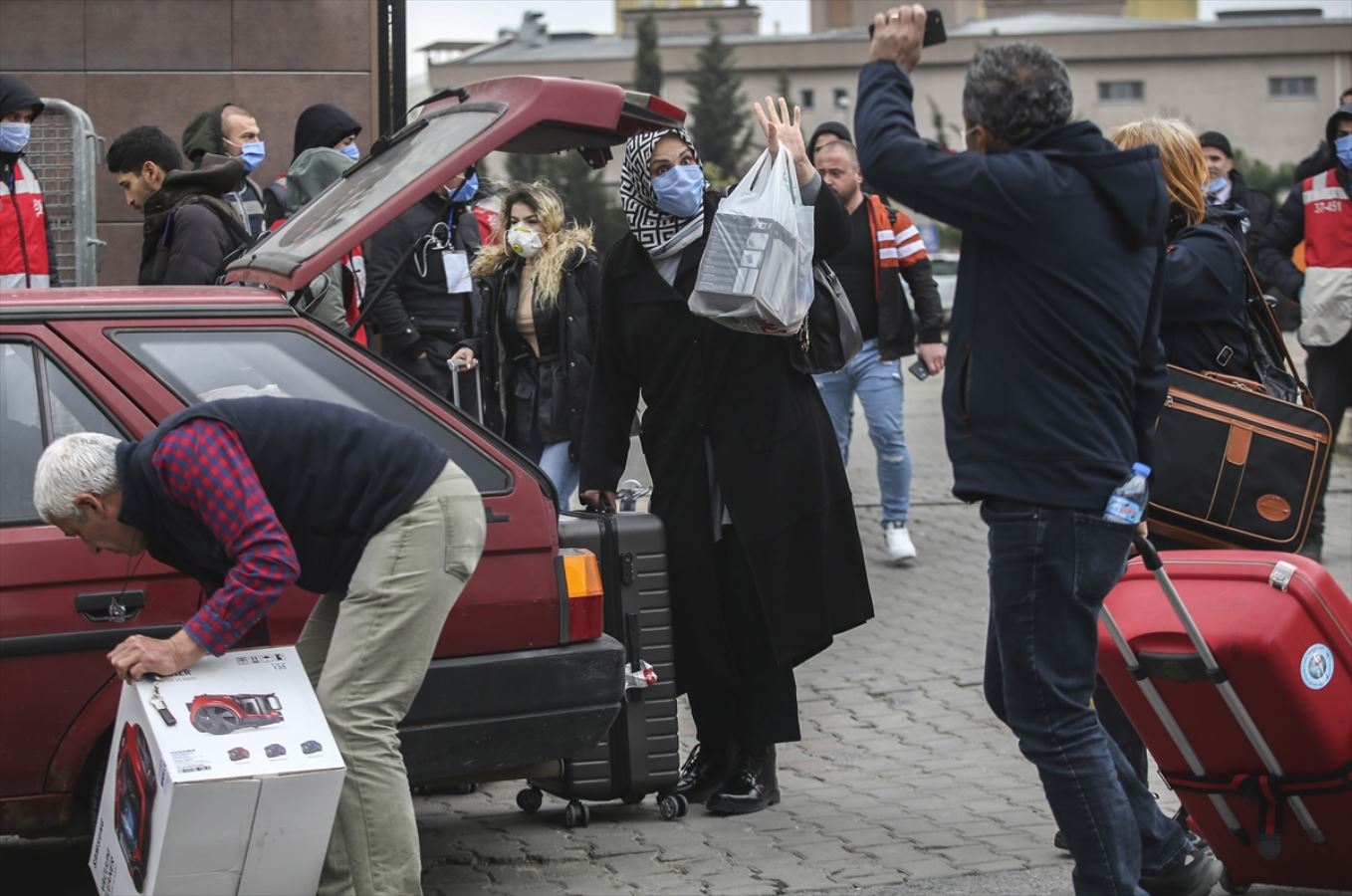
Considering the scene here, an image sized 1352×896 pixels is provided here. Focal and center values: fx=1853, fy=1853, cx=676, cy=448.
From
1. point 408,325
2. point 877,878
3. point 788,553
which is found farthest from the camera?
point 408,325

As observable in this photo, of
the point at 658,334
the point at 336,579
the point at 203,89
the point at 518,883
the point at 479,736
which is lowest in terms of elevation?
the point at 518,883

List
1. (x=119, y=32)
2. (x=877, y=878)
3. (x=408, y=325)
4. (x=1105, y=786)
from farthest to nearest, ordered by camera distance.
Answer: (x=119, y=32), (x=408, y=325), (x=877, y=878), (x=1105, y=786)

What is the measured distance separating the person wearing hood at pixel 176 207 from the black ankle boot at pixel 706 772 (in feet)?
8.10

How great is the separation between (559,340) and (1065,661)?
12.8 ft

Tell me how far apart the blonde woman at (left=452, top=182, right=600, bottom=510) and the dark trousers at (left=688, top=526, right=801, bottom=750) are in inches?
74.6

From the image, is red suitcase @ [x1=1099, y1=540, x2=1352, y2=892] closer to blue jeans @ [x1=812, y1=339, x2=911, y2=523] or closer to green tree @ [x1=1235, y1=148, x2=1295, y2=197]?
blue jeans @ [x1=812, y1=339, x2=911, y2=523]

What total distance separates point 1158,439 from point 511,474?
65.9 inches

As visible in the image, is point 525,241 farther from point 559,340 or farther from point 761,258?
point 761,258

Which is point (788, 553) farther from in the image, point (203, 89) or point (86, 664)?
point (203, 89)

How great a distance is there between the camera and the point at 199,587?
172 inches

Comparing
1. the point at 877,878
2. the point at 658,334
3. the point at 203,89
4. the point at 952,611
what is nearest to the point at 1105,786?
the point at 877,878

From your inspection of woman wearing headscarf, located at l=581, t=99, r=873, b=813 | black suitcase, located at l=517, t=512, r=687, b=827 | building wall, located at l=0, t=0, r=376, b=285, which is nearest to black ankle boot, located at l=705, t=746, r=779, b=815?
woman wearing headscarf, located at l=581, t=99, r=873, b=813

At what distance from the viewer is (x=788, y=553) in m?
5.54

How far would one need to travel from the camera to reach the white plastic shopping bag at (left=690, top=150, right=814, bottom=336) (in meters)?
A: 5.15
